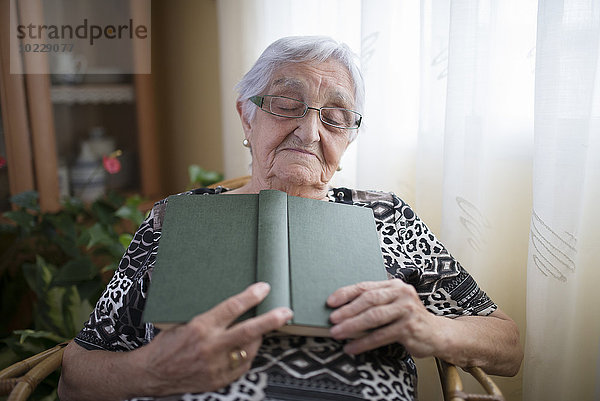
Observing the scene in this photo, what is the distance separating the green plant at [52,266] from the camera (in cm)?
150

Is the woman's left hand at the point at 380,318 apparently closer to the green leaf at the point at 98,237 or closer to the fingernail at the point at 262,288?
the fingernail at the point at 262,288

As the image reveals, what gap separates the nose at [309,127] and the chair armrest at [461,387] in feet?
1.78

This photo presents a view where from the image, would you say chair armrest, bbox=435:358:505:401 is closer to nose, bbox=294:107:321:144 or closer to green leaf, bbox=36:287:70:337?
nose, bbox=294:107:321:144

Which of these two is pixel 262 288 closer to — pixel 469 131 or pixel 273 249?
pixel 273 249

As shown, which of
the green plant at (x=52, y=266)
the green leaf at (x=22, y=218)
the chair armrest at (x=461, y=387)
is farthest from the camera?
the green leaf at (x=22, y=218)

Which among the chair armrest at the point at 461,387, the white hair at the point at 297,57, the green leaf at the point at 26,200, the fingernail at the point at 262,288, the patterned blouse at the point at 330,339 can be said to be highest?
the white hair at the point at 297,57

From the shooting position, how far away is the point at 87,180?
2.10m

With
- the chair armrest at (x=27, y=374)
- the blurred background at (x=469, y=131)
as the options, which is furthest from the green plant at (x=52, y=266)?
the chair armrest at (x=27, y=374)

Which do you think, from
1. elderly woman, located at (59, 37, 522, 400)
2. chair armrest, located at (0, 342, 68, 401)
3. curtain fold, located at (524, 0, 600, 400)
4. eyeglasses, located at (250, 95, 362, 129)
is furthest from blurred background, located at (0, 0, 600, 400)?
chair armrest, located at (0, 342, 68, 401)

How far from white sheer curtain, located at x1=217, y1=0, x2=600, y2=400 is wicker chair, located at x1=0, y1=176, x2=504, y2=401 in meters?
0.31

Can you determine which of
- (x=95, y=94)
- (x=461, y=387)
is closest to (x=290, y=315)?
(x=461, y=387)

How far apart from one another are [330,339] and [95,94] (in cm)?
173

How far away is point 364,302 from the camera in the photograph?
31.7 inches

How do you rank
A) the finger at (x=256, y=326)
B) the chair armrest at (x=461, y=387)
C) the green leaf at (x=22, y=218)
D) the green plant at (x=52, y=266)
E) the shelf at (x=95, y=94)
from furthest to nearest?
the shelf at (x=95, y=94) < the green leaf at (x=22, y=218) < the green plant at (x=52, y=266) < the chair armrest at (x=461, y=387) < the finger at (x=256, y=326)
